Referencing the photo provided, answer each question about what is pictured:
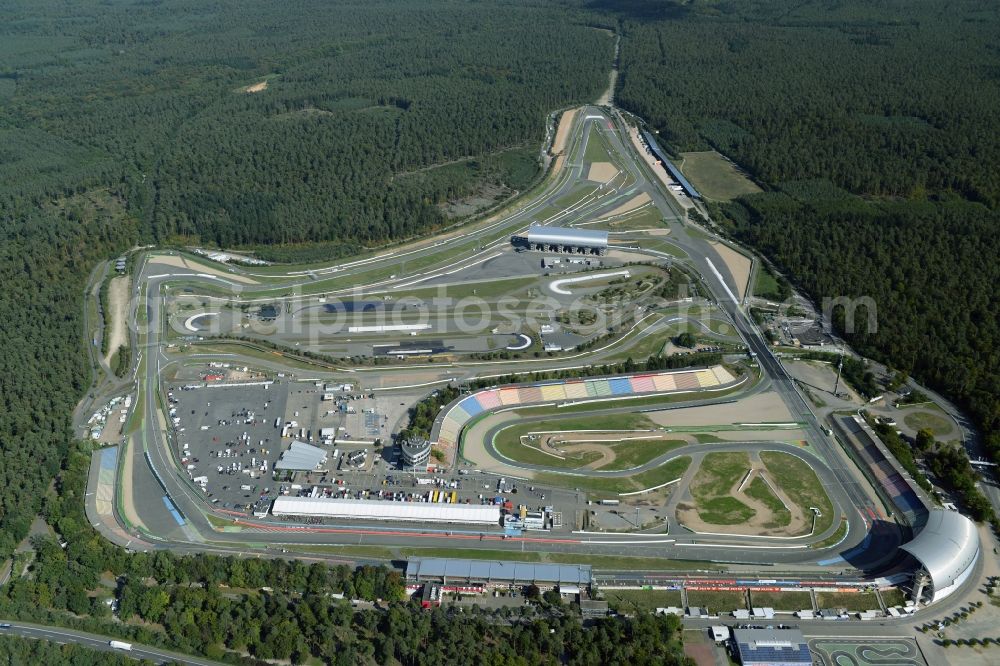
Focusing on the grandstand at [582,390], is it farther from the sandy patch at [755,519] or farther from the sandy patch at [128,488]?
the sandy patch at [128,488]

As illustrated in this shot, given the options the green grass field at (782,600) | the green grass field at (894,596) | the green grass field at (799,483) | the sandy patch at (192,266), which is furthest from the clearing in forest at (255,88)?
the green grass field at (894,596)

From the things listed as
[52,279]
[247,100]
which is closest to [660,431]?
[52,279]

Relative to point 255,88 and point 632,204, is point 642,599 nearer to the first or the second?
point 632,204

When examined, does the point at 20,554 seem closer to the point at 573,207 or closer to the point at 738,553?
the point at 738,553

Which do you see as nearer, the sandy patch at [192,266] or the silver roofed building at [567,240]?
the sandy patch at [192,266]

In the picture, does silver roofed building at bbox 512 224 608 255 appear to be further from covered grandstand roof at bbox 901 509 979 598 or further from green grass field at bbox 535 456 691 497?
covered grandstand roof at bbox 901 509 979 598

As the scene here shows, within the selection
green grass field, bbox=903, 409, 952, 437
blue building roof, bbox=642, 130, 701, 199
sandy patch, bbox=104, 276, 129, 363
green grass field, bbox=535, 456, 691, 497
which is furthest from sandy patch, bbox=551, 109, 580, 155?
green grass field, bbox=535, 456, 691, 497

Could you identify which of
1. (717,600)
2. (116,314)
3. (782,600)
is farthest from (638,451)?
(116,314)
